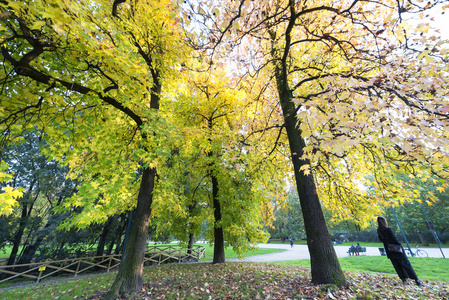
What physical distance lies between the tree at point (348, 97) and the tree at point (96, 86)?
1.97 metres

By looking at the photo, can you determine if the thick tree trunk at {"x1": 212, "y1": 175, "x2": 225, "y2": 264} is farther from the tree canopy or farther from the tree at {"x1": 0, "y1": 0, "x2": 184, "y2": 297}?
the tree at {"x1": 0, "y1": 0, "x2": 184, "y2": 297}

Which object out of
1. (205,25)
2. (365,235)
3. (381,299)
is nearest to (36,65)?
(205,25)

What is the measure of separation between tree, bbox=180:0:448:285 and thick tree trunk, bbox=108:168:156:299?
461 cm

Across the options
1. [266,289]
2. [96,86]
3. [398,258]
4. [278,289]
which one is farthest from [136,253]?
[398,258]

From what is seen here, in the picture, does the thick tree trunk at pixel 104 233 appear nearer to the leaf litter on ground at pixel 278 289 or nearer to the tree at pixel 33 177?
the tree at pixel 33 177

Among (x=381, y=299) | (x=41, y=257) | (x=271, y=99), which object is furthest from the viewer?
(x=41, y=257)

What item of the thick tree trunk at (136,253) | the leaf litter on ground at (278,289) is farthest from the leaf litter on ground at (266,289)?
the thick tree trunk at (136,253)

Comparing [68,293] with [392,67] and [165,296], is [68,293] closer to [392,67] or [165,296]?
[165,296]

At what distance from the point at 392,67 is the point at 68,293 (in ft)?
36.8

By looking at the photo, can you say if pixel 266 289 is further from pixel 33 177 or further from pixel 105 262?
pixel 33 177

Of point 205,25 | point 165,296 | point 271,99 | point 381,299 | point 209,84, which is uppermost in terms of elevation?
point 209,84

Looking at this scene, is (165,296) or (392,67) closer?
(392,67)

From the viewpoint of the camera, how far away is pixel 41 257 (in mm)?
12312

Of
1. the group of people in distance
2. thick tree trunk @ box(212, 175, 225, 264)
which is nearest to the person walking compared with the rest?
thick tree trunk @ box(212, 175, 225, 264)
